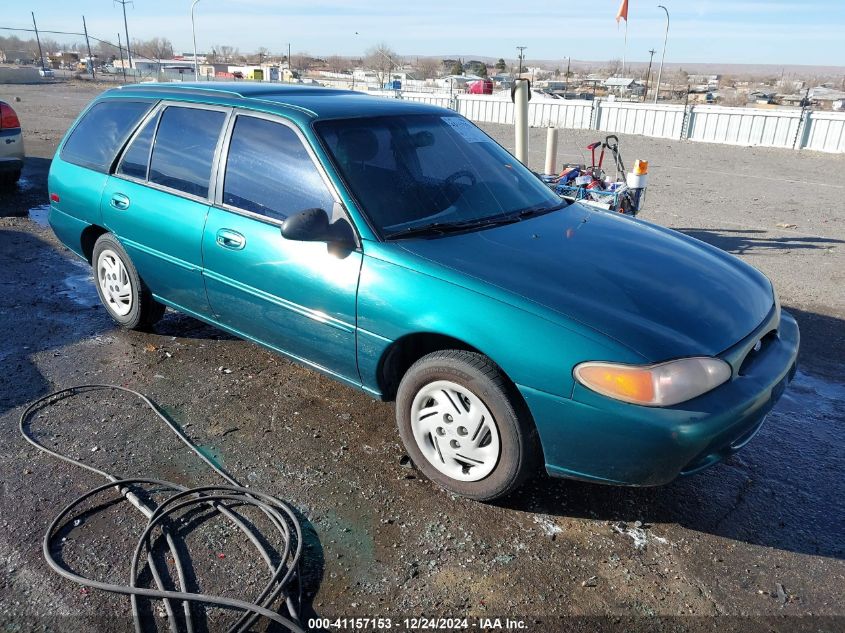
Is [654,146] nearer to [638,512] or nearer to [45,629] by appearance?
[638,512]

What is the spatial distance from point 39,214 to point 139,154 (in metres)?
5.12

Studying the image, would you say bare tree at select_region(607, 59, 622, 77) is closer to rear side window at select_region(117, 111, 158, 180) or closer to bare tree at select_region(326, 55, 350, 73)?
bare tree at select_region(326, 55, 350, 73)

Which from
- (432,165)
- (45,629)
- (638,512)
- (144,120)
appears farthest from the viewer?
(144,120)

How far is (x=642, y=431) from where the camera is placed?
2512 millimetres

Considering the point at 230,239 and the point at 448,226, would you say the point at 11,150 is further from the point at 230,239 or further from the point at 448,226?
the point at 448,226

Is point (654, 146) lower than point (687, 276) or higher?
lower

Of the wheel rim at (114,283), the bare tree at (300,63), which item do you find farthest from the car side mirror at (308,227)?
the bare tree at (300,63)

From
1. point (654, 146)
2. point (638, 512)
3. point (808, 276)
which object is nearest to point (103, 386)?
point (638, 512)

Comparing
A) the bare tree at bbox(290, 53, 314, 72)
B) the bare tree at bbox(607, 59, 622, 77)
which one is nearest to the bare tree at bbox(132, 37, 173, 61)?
the bare tree at bbox(290, 53, 314, 72)

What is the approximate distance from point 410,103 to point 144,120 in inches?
70.8

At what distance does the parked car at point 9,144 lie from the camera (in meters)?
9.18

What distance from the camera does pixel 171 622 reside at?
2.33 meters

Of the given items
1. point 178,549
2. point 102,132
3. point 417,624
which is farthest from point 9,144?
point 417,624

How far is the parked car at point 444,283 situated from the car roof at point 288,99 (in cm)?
2
